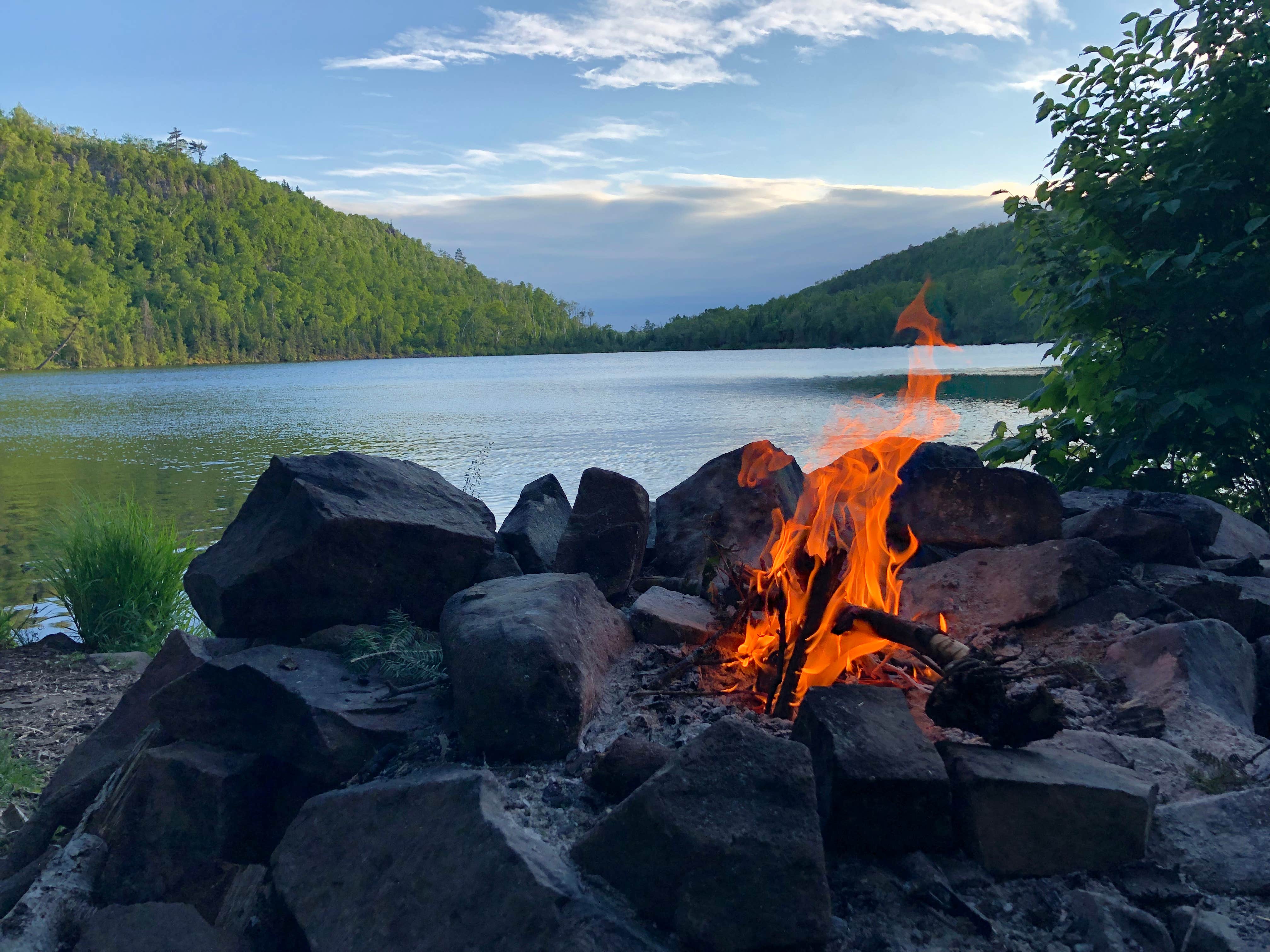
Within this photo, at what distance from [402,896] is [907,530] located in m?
3.45

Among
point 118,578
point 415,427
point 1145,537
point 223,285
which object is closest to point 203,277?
point 223,285

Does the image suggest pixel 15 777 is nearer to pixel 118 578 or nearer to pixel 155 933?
pixel 155 933

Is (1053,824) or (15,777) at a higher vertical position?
(1053,824)

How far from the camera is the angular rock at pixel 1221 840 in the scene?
2.58 m

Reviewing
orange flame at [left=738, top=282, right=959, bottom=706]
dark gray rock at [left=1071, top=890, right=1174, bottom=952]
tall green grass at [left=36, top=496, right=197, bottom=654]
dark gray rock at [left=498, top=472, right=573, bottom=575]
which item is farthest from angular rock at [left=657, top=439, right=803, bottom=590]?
tall green grass at [left=36, top=496, right=197, bottom=654]

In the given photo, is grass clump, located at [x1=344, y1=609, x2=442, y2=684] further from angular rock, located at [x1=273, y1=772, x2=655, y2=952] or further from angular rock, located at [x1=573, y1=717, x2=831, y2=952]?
angular rock, located at [x1=573, y1=717, x2=831, y2=952]

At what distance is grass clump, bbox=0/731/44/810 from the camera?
171 inches

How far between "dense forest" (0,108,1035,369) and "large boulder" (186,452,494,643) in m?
45.4

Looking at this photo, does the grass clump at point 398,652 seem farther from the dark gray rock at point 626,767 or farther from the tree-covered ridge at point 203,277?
the tree-covered ridge at point 203,277

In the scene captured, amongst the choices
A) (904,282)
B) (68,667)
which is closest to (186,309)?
(904,282)

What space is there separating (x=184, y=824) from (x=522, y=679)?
4.76 ft

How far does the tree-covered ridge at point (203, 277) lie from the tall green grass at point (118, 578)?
91.9 m

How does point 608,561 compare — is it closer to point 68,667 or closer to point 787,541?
point 787,541

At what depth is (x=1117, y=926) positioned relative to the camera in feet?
7.78
